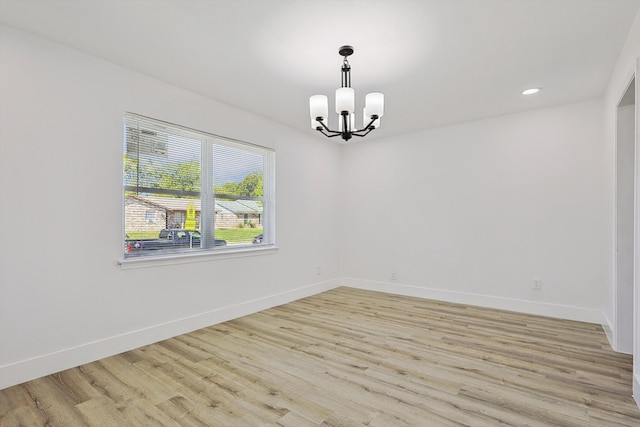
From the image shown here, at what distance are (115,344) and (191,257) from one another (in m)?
1.02

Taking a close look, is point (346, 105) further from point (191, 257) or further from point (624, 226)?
point (624, 226)

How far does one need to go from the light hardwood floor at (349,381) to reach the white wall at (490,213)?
70 centimetres

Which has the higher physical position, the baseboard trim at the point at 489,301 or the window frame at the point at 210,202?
the window frame at the point at 210,202

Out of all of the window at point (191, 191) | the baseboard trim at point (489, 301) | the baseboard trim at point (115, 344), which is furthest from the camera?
the baseboard trim at point (489, 301)

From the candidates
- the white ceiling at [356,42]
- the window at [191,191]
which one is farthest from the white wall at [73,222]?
the white ceiling at [356,42]

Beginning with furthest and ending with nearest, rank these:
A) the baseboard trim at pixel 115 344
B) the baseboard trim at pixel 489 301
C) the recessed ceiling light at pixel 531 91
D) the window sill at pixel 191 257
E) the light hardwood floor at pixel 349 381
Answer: the baseboard trim at pixel 489 301, the recessed ceiling light at pixel 531 91, the window sill at pixel 191 257, the baseboard trim at pixel 115 344, the light hardwood floor at pixel 349 381

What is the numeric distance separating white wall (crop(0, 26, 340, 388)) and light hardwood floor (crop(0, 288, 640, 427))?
0.75ft

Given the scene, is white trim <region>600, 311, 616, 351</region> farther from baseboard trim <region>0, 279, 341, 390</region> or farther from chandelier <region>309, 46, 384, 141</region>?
baseboard trim <region>0, 279, 341, 390</region>

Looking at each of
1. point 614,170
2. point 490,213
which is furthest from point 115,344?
point 614,170

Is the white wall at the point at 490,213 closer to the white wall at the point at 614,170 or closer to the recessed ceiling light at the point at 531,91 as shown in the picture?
the white wall at the point at 614,170

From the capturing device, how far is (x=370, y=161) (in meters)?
5.52

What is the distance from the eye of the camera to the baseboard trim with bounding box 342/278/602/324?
3.79 metres

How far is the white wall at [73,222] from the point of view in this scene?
2.38 m

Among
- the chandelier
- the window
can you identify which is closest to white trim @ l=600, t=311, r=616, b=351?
the chandelier
